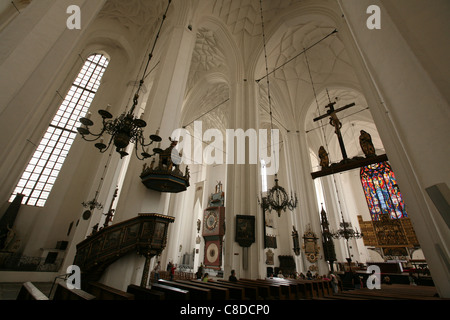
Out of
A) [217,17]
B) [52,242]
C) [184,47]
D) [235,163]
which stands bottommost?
[52,242]

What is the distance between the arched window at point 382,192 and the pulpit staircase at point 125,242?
1811cm

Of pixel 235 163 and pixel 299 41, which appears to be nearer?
pixel 235 163

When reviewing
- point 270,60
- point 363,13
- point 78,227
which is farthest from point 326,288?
point 270,60

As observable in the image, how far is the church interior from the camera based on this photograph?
6.33 feet

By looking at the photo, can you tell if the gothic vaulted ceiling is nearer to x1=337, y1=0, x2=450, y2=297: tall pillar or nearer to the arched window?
the arched window

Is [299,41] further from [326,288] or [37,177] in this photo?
[37,177]

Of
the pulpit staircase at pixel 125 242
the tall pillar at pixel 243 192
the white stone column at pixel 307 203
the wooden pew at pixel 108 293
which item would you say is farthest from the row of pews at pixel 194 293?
the white stone column at pixel 307 203

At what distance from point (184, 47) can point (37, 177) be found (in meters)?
8.38

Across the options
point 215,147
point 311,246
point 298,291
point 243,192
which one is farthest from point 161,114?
point 215,147

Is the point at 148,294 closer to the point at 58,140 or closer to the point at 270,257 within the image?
the point at 58,140

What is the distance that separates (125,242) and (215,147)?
48.2ft

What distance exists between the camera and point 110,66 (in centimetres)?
1100

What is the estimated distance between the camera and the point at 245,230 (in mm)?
6508

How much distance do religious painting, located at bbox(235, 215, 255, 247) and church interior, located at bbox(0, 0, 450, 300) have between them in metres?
0.05
